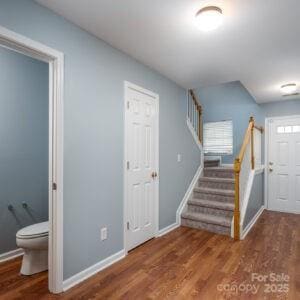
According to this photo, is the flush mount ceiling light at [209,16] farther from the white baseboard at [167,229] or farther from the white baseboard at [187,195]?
the white baseboard at [187,195]

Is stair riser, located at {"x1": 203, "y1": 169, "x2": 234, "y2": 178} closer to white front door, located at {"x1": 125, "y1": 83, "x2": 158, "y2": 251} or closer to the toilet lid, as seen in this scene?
white front door, located at {"x1": 125, "y1": 83, "x2": 158, "y2": 251}

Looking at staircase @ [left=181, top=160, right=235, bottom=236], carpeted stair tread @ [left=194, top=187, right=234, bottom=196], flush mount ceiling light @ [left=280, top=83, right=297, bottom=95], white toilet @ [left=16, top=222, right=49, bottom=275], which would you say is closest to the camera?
white toilet @ [left=16, top=222, right=49, bottom=275]

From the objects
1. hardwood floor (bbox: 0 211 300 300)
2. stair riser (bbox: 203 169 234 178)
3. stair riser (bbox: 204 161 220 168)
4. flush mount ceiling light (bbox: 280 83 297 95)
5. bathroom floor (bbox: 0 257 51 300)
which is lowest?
hardwood floor (bbox: 0 211 300 300)

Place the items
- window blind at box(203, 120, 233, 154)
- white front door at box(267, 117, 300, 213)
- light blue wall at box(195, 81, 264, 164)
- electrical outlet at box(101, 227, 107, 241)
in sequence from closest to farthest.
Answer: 1. electrical outlet at box(101, 227, 107, 241)
2. white front door at box(267, 117, 300, 213)
3. light blue wall at box(195, 81, 264, 164)
4. window blind at box(203, 120, 233, 154)

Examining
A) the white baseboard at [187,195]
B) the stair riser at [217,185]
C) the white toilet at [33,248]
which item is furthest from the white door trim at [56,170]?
the stair riser at [217,185]

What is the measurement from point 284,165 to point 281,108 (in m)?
1.28

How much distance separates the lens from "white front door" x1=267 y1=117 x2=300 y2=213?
4.75 meters

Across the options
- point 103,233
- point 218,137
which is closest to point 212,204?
point 103,233

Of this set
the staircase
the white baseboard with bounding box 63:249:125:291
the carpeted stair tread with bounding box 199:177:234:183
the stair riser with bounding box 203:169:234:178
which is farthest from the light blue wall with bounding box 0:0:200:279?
the stair riser with bounding box 203:169:234:178

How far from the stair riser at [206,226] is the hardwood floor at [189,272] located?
0.14 meters

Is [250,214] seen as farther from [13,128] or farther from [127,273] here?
[13,128]

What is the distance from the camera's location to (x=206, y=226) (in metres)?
3.67

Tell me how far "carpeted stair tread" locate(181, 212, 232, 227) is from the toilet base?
2349 mm

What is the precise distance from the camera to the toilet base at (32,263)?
228 cm
